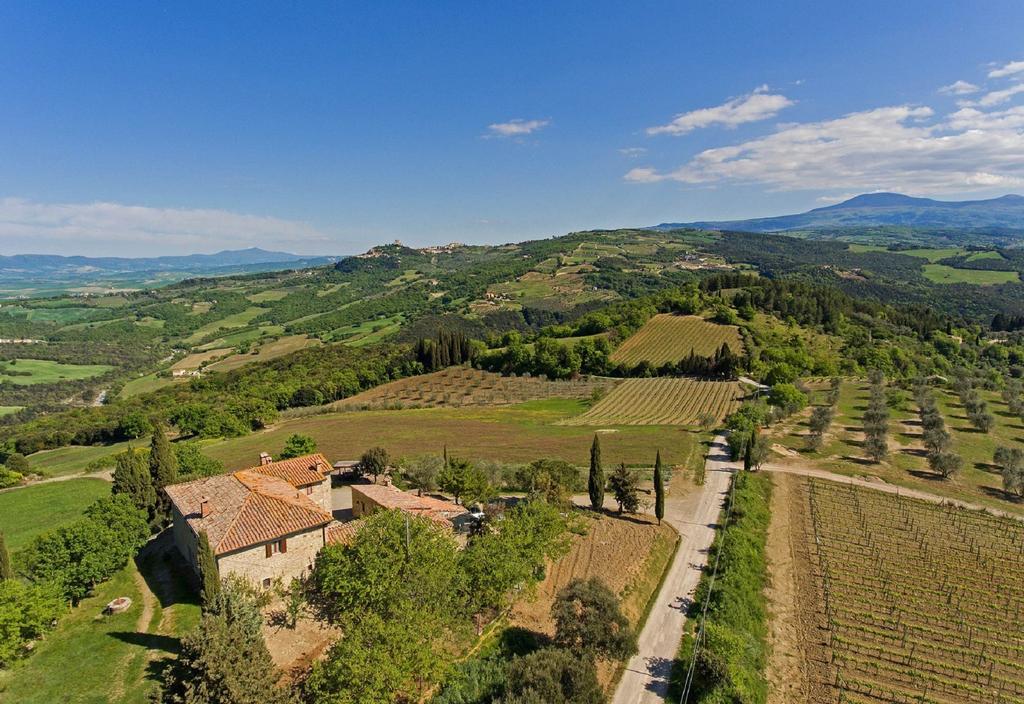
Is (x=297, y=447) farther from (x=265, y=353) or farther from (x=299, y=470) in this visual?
(x=265, y=353)

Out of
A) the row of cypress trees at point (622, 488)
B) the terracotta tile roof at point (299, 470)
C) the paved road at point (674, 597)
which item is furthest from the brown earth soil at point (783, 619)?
the terracotta tile roof at point (299, 470)

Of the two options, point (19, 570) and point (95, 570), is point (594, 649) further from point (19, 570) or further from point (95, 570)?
point (19, 570)

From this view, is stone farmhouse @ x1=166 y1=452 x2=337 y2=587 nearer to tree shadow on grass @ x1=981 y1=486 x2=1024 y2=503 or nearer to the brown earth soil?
the brown earth soil

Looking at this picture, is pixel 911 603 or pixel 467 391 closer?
pixel 911 603

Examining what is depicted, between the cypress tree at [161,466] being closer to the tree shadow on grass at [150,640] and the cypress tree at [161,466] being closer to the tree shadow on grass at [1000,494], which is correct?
the tree shadow on grass at [150,640]

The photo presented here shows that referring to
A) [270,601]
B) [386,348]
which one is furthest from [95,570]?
[386,348]

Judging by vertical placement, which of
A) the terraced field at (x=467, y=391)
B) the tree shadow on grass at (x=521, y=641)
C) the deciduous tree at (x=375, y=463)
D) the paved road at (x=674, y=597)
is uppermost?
the deciduous tree at (x=375, y=463)

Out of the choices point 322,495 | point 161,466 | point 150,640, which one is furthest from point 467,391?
→ point 150,640
